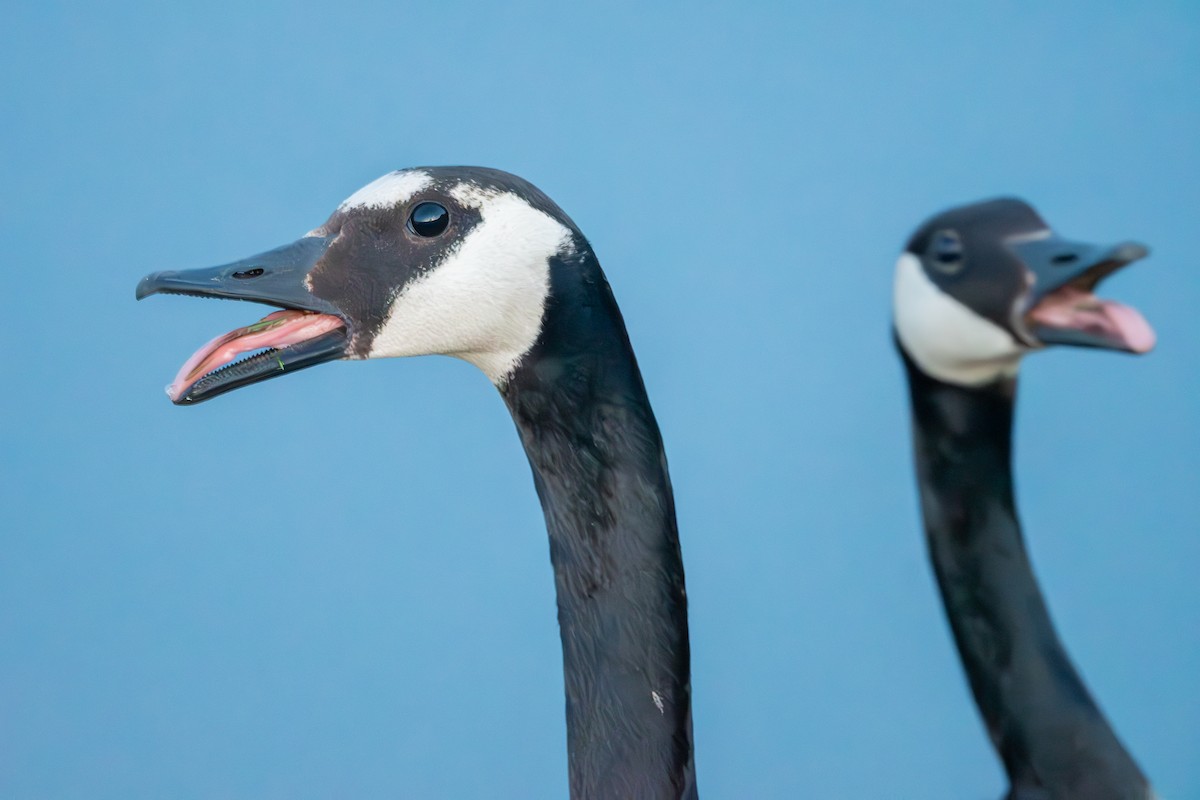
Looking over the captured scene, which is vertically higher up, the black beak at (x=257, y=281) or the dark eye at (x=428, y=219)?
the dark eye at (x=428, y=219)

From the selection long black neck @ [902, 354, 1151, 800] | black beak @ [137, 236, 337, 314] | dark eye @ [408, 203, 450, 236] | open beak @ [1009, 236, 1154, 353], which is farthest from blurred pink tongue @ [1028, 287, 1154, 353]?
black beak @ [137, 236, 337, 314]

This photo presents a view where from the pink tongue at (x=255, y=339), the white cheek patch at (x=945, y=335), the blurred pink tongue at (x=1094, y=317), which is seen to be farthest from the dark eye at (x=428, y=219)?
the blurred pink tongue at (x=1094, y=317)

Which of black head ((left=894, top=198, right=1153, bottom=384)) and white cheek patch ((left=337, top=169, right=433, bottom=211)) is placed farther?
white cheek patch ((left=337, top=169, right=433, bottom=211))

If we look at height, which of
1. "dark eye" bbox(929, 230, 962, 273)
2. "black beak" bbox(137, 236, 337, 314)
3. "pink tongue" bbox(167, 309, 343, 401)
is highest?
"black beak" bbox(137, 236, 337, 314)

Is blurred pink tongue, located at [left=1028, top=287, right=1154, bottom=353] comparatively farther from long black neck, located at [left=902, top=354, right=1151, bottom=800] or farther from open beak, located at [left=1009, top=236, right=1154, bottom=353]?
long black neck, located at [left=902, top=354, right=1151, bottom=800]

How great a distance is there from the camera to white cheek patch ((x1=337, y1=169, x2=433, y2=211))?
126 centimetres

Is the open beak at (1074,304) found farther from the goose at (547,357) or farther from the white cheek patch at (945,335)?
the goose at (547,357)

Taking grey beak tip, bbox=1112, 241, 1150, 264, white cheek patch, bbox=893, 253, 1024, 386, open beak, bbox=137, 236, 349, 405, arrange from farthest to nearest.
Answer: open beak, bbox=137, 236, 349, 405 → white cheek patch, bbox=893, 253, 1024, 386 → grey beak tip, bbox=1112, 241, 1150, 264

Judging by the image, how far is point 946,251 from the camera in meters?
1.17

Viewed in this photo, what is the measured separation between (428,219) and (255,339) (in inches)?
8.0

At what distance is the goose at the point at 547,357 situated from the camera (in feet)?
4.11

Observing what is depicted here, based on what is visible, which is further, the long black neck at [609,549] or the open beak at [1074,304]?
the long black neck at [609,549]

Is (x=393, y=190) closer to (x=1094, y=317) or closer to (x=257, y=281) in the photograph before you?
(x=257, y=281)

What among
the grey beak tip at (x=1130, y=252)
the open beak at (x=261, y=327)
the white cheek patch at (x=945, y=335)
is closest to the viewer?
the grey beak tip at (x=1130, y=252)
